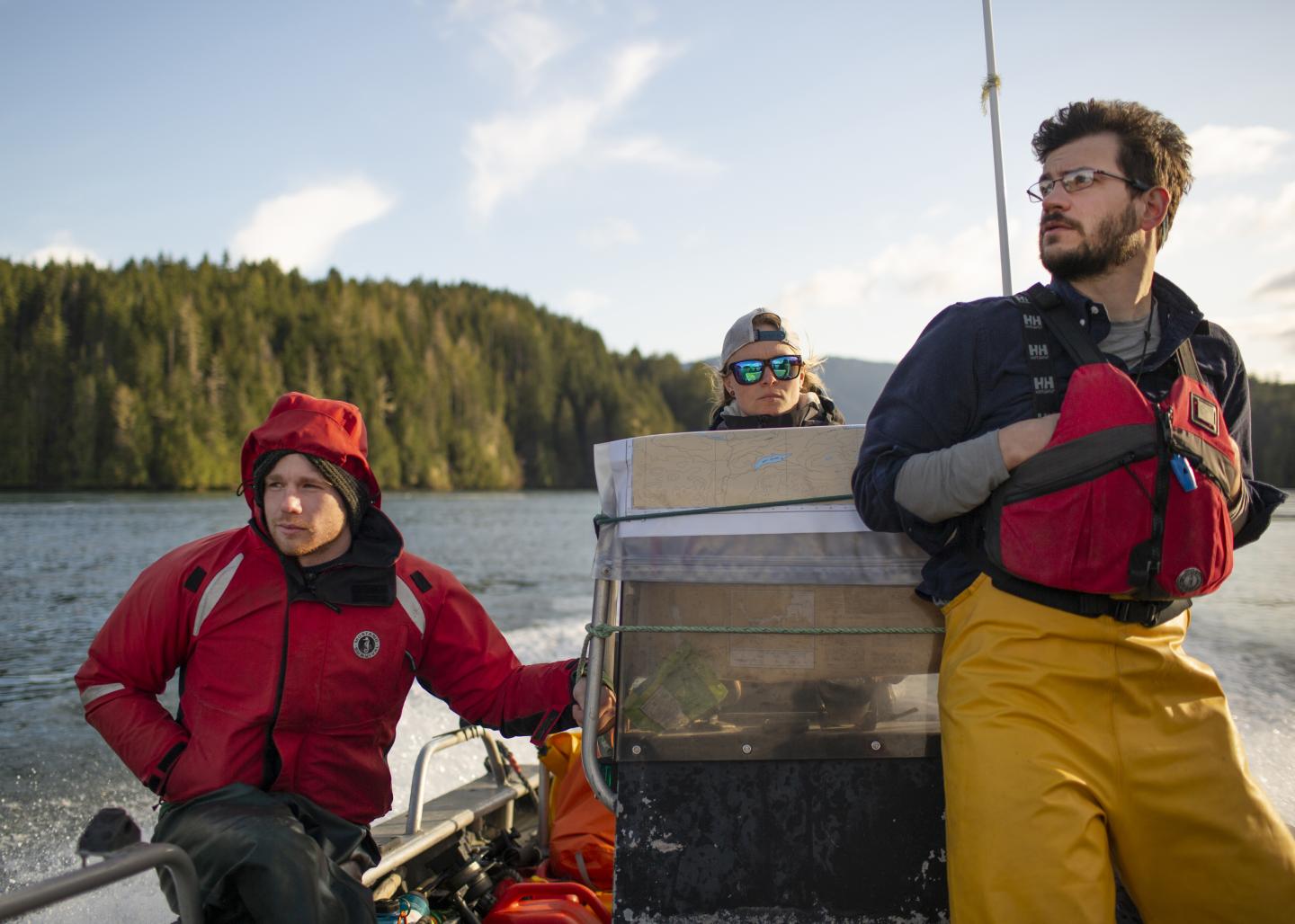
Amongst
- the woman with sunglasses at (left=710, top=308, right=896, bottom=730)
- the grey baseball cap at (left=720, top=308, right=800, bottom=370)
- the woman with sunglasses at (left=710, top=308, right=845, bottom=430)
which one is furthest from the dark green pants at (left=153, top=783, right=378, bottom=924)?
the grey baseball cap at (left=720, top=308, right=800, bottom=370)

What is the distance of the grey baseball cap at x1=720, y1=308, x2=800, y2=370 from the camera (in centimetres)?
372

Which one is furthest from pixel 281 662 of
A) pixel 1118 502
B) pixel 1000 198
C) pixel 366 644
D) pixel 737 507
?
pixel 1000 198

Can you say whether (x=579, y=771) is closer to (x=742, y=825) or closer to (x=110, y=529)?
(x=742, y=825)

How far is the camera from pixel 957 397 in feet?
6.70

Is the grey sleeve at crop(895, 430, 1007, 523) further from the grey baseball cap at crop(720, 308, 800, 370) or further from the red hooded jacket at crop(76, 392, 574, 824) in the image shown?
the grey baseball cap at crop(720, 308, 800, 370)

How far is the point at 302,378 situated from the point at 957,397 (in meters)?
81.1

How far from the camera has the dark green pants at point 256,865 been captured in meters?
2.12

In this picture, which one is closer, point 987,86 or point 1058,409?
point 1058,409

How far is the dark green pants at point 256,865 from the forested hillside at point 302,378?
41.4 m

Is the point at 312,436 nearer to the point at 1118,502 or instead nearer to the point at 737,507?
the point at 737,507

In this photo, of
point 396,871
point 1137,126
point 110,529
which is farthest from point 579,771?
point 110,529

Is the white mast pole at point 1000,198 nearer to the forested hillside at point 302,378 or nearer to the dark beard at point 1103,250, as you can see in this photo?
the dark beard at point 1103,250

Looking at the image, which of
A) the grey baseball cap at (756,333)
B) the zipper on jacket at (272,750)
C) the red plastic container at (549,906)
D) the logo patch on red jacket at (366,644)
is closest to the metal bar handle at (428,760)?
the red plastic container at (549,906)

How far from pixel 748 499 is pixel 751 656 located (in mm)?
352
